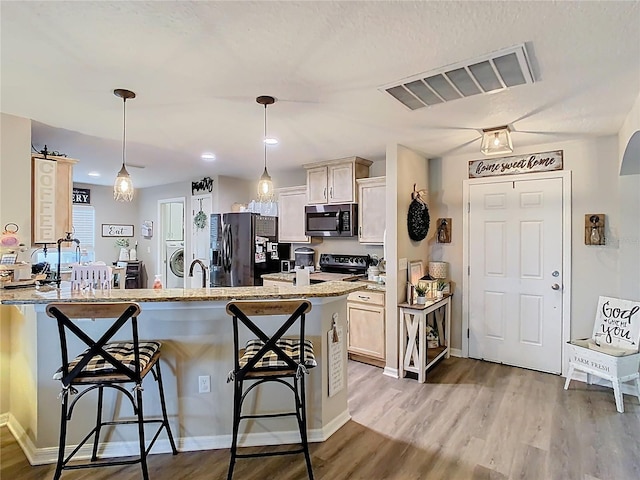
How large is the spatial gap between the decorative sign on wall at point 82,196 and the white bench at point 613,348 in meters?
7.57

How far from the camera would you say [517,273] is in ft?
12.7

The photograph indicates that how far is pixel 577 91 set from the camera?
7.60ft

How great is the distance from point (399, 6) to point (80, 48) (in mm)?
1567

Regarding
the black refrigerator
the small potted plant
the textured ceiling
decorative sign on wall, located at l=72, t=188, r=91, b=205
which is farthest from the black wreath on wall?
decorative sign on wall, located at l=72, t=188, r=91, b=205

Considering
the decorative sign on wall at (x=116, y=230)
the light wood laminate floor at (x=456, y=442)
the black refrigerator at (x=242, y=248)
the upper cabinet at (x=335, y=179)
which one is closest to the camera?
the light wood laminate floor at (x=456, y=442)

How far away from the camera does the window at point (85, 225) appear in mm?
6441

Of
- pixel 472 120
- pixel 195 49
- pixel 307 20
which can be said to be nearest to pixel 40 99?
pixel 195 49

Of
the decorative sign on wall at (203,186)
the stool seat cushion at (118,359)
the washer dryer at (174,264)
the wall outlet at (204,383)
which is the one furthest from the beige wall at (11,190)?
the washer dryer at (174,264)

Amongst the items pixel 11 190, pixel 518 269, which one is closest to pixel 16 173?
pixel 11 190

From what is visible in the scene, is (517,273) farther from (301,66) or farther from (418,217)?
(301,66)

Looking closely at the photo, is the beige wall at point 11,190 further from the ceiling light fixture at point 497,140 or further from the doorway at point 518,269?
the doorway at point 518,269

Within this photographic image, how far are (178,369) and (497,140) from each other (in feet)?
10.3

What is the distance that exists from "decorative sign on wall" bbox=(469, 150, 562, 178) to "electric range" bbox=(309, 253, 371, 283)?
168cm

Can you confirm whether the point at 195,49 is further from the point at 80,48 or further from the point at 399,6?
the point at 399,6
